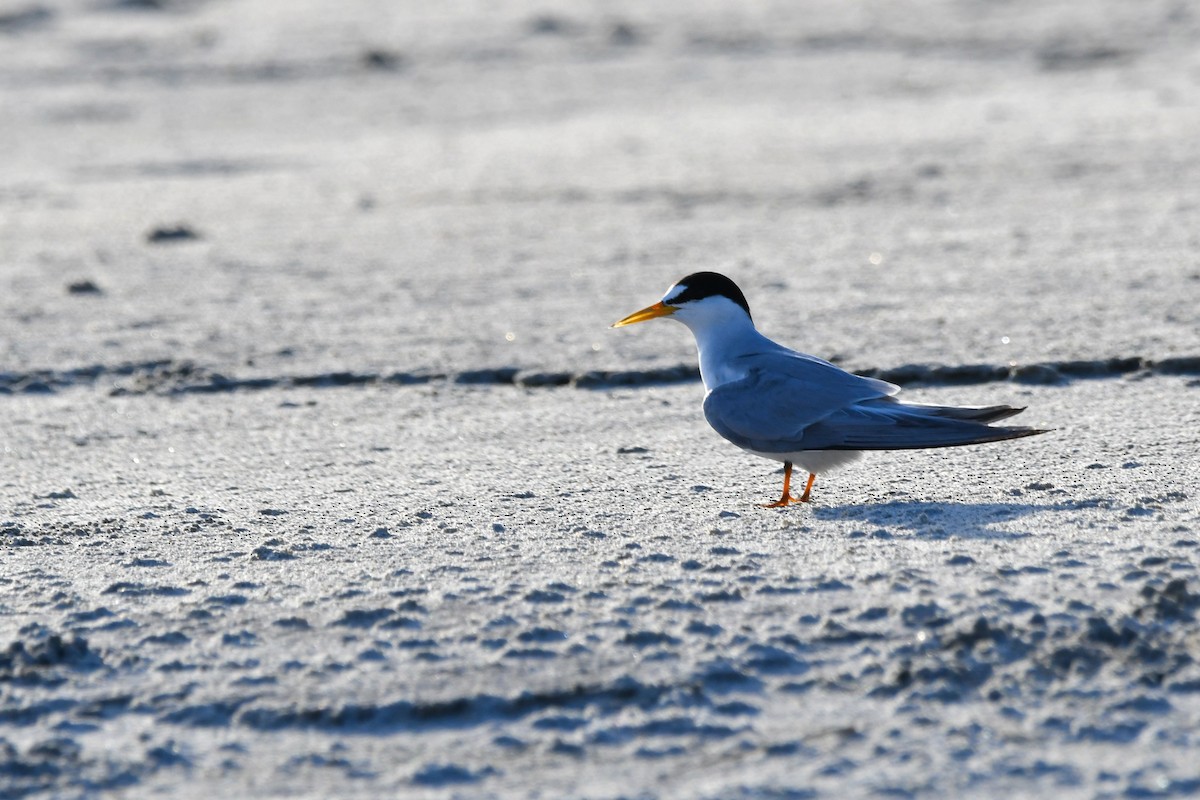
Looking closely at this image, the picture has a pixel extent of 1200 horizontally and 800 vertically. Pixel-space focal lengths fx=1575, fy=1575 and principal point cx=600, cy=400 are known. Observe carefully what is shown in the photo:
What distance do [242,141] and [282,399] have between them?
19.0 feet

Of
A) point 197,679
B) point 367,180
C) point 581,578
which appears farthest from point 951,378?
point 367,180

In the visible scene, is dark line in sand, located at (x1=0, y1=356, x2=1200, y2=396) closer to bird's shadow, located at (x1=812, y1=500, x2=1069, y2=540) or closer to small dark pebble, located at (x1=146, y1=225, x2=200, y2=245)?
bird's shadow, located at (x1=812, y1=500, x2=1069, y2=540)

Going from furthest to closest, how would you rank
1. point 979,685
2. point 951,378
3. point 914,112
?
1. point 914,112
2. point 951,378
3. point 979,685

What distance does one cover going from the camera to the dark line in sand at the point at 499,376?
16.2ft

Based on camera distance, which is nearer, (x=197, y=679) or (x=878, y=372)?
(x=197, y=679)

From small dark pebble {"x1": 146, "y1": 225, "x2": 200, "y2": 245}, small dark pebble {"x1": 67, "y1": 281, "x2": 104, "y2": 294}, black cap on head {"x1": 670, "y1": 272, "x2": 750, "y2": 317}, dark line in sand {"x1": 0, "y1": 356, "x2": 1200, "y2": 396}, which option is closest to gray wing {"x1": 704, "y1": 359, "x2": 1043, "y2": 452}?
black cap on head {"x1": 670, "y1": 272, "x2": 750, "y2": 317}

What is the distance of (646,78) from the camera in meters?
12.2

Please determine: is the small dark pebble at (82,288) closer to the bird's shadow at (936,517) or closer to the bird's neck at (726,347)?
the bird's neck at (726,347)

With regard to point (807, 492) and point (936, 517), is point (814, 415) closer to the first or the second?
point (807, 492)

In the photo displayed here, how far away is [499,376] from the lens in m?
5.30

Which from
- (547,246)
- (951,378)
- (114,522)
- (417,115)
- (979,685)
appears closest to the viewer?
(979,685)

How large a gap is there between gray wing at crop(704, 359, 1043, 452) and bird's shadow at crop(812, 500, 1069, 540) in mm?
148

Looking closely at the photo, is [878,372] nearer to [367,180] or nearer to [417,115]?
[367,180]

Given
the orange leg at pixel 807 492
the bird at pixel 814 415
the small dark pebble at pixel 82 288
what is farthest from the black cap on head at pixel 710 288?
the small dark pebble at pixel 82 288
